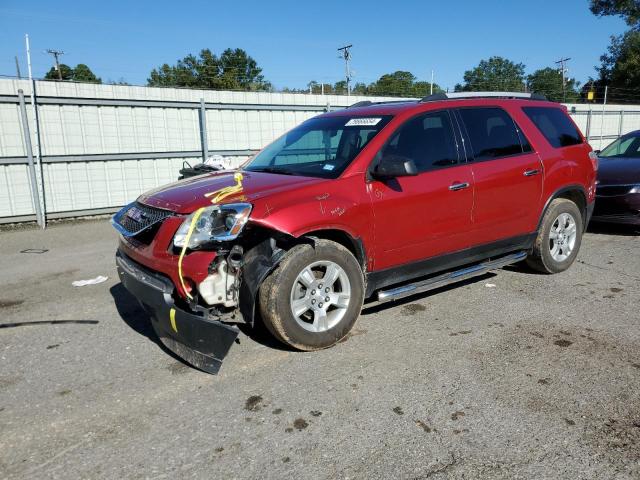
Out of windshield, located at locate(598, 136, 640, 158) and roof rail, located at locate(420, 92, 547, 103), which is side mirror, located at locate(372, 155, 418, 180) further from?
windshield, located at locate(598, 136, 640, 158)

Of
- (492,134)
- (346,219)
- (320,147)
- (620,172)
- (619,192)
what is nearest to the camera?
(346,219)

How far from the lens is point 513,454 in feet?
8.22

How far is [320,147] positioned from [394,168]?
3.32 feet

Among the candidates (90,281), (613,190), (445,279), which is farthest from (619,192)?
(90,281)

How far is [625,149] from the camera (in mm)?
8531

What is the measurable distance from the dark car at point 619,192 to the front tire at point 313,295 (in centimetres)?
540

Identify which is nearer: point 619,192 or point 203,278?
point 203,278

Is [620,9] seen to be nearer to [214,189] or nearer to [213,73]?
[213,73]

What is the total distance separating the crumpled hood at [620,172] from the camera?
7.27m

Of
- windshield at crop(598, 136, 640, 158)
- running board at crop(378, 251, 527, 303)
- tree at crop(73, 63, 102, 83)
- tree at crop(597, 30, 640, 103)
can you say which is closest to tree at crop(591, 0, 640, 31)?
tree at crop(597, 30, 640, 103)

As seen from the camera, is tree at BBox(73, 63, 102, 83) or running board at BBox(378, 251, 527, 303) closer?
running board at BBox(378, 251, 527, 303)

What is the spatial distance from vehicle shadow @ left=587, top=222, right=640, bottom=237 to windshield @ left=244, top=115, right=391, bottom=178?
17.8 ft

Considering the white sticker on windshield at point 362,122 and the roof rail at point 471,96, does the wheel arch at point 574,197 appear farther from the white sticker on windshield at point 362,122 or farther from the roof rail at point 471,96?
the white sticker on windshield at point 362,122

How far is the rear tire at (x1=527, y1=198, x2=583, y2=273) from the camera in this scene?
526 centimetres
